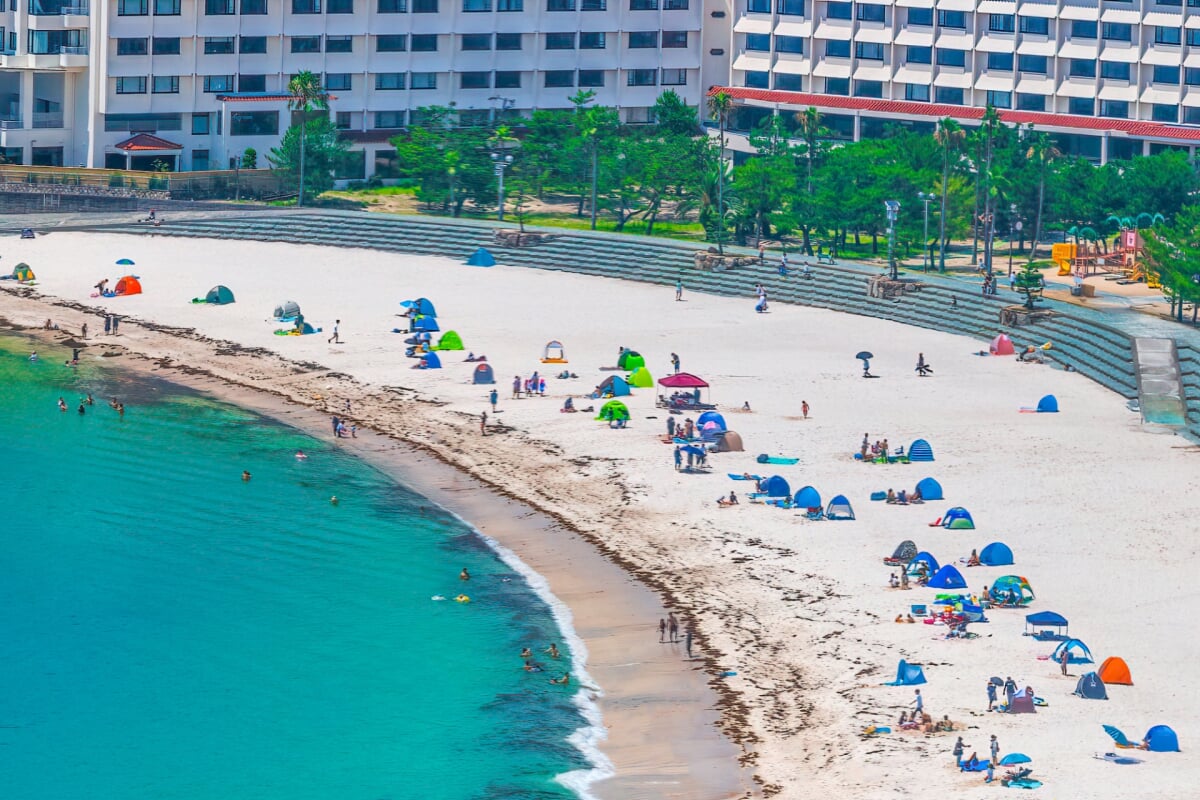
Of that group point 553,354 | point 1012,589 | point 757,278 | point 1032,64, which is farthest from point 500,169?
point 1012,589

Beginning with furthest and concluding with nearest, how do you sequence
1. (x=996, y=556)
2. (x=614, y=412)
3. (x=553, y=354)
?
(x=553, y=354), (x=614, y=412), (x=996, y=556)

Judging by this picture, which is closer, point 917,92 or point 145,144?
point 145,144

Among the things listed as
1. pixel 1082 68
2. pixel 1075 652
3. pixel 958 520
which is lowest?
pixel 1075 652

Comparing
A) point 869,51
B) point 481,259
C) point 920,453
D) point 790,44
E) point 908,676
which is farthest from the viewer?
point 790,44

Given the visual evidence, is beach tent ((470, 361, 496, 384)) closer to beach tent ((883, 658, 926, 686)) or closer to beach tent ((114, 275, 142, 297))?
beach tent ((114, 275, 142, 297))

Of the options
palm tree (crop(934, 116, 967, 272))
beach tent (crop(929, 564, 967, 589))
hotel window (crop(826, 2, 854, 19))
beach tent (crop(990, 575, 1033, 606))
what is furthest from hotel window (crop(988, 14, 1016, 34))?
beach tent (crop(990, 575, 1033, 606))

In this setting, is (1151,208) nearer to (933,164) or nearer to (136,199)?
(933,164)

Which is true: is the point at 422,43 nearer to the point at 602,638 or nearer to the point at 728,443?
the point at 728,443

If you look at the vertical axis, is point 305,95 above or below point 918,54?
below
